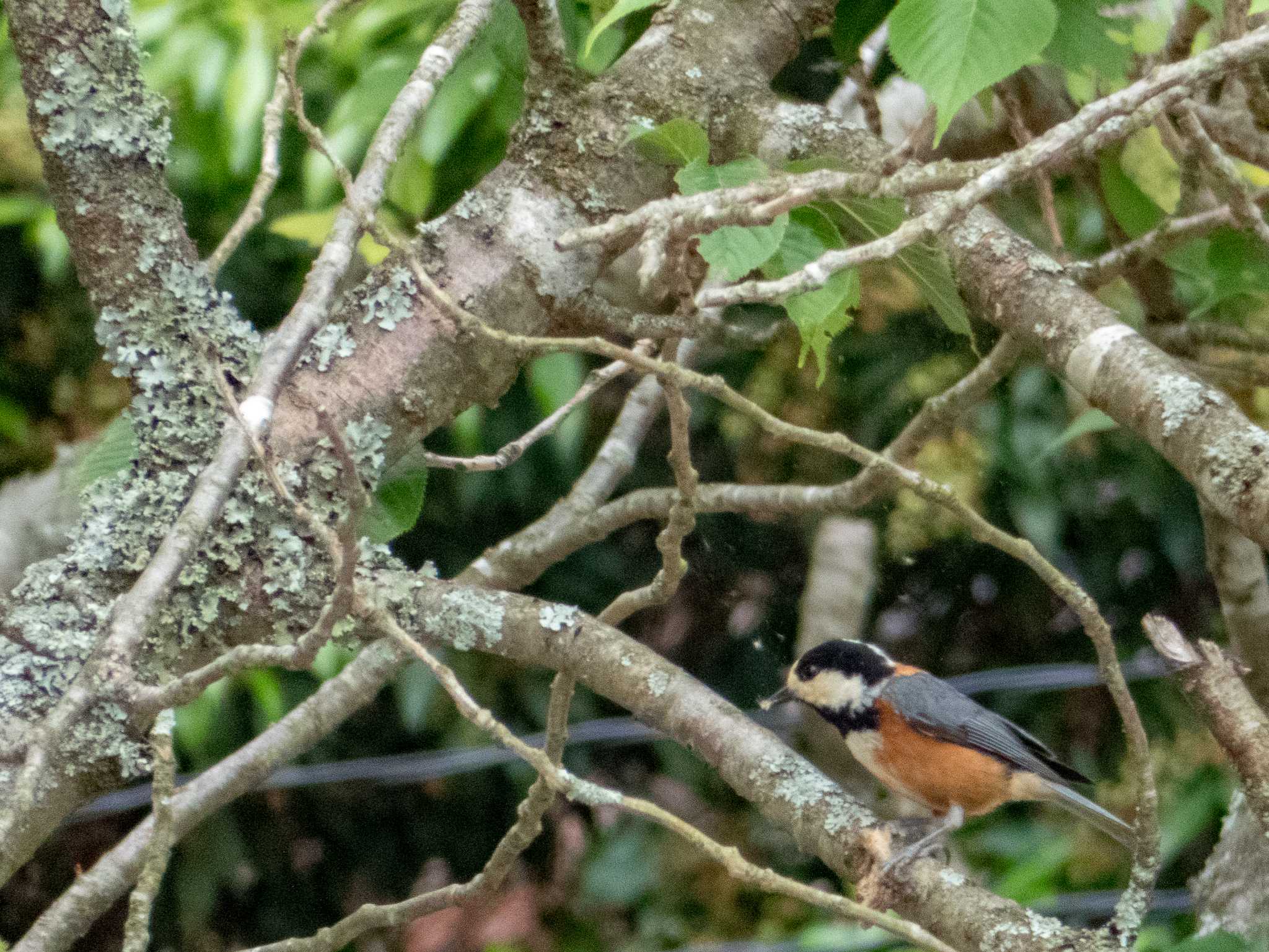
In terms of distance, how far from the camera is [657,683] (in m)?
1.23

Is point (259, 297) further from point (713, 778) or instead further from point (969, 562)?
point (969, 562)

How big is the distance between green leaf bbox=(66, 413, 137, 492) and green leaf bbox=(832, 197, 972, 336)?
2.39ft

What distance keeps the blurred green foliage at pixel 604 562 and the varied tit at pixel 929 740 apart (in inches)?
30.7

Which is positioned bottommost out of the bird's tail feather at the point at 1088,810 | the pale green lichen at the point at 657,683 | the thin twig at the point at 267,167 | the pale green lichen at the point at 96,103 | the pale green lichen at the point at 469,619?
the bird's tail feather at the point at 1088,810

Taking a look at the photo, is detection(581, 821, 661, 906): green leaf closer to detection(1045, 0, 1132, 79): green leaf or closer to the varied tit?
the varied tit

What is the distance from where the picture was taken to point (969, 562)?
3285 mm

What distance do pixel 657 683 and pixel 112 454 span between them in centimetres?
58

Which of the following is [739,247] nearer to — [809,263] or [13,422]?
[809,263]

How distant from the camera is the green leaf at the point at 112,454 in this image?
126 centimetres

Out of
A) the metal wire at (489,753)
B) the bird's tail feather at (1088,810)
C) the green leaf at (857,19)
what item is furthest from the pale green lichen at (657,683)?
the metal wire at (489,753)

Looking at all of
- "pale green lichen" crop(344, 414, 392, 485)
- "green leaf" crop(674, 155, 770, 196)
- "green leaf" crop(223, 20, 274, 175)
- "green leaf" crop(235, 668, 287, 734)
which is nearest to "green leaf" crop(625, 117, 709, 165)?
"green leaf" crop(674, 155, 770, 196)

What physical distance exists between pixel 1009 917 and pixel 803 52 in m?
1.62

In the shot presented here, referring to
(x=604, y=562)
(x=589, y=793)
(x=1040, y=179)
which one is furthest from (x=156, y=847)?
(x=604, y=562)

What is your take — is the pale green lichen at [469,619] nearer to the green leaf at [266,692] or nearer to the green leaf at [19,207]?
the green leaf at [266,692]
